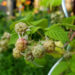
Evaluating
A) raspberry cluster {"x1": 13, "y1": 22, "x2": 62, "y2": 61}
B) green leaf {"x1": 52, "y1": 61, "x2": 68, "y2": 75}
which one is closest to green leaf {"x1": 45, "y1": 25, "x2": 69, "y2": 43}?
raspberry cluster {"x1": 13, "y1": 22, "x2": 62, "y2": 61}

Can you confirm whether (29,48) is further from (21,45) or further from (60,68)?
(60,68)

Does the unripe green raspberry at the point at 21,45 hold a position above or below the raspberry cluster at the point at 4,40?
above

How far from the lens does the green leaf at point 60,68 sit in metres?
1.02

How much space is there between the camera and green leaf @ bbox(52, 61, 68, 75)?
1020 millimetres

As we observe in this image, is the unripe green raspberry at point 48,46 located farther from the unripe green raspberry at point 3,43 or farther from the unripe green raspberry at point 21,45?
the unripe green raspberry at point 3,43

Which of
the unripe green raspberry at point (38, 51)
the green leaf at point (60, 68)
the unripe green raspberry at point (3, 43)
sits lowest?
the green leaf at point (60, 68)

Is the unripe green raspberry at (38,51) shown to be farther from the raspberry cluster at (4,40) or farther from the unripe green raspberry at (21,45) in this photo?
the raspberry cluster at (4,40)

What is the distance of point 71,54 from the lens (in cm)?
95

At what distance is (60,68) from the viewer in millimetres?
1026

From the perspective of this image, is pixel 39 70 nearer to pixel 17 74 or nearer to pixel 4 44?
pixel 17 74

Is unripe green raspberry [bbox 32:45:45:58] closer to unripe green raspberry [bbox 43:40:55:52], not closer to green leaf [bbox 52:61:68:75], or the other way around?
unripe green raspberry [bbox 43:40:55:52]

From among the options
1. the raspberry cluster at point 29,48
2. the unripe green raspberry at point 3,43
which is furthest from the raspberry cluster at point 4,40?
the raspberry cluster at point 29,48

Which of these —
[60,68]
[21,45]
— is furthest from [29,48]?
[60,68]

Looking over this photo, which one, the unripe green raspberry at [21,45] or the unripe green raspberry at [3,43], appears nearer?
the unripe green raspberry at [21,45]
